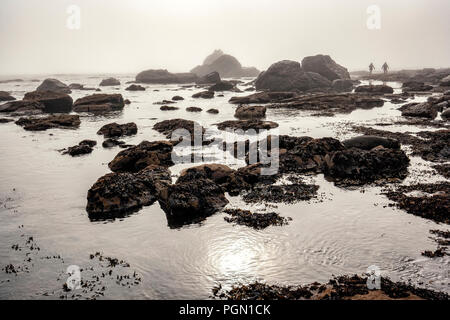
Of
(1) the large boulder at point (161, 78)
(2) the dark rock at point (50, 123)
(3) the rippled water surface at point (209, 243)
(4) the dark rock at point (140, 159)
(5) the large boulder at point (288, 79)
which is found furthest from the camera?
(1) the large boulder at point (161, 78)

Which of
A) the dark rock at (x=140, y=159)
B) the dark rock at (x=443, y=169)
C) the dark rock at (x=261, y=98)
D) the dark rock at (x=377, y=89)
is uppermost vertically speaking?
the dark rock at (x=377, y=89)

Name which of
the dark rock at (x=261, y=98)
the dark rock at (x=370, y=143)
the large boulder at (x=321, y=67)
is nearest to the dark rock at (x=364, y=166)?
the dark rock at (x=370, y=143)

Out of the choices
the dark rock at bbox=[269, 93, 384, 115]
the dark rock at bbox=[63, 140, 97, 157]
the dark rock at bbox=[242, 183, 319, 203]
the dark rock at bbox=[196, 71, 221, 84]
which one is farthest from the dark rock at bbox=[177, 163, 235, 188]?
the dark rock at bbox=[196, 71, 221, 84]

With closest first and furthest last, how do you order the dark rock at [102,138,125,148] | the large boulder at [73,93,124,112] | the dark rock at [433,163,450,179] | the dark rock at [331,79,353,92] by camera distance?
the dark rock at [433,163,450,179] < the dark rock at [102,138,125,148] < the large boulder at [73,93,124,112] < the dark rock at [331,79,353,92]

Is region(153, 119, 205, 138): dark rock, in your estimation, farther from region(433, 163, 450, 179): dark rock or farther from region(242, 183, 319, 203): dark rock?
region(433, 163, 450, 179): dark rock

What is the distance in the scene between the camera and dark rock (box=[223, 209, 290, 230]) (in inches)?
636

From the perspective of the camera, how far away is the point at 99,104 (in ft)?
226

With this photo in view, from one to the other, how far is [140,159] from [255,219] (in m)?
12.9

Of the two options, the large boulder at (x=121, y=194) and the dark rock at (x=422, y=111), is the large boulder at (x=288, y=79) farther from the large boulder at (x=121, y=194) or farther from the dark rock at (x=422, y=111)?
the large boulder at (x=121, y=194)

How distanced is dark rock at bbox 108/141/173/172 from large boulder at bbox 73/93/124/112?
42719 mm


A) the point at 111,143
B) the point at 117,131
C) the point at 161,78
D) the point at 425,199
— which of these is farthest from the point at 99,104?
the point at 161,78

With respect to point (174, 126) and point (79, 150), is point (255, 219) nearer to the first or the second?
point (79, 150)

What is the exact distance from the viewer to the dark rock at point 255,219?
16.2 meters

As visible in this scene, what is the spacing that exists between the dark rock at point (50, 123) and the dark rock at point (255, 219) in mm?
37871
